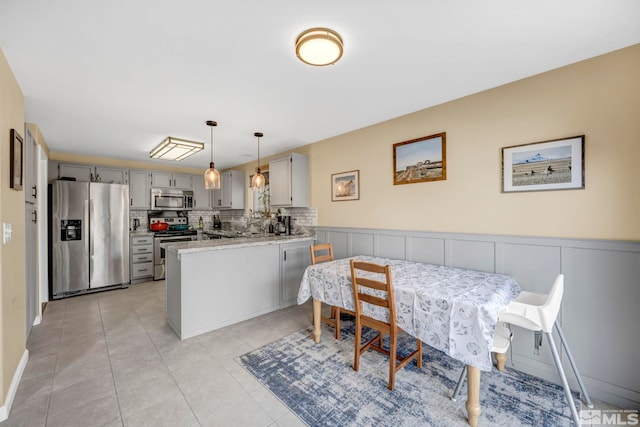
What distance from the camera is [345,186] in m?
3.72

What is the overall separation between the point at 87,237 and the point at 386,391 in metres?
4.99

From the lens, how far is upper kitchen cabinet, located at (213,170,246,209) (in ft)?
18.6

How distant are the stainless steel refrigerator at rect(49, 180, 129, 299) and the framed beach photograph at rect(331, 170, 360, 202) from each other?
147 inches

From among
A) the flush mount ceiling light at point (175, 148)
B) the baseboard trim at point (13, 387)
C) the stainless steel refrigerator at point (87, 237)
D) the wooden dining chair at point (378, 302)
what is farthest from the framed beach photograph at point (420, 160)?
the stainless steel refrigerator at point (87, 237)

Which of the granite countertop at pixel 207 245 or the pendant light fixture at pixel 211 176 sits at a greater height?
the pendant light fixture at pixel 211 176

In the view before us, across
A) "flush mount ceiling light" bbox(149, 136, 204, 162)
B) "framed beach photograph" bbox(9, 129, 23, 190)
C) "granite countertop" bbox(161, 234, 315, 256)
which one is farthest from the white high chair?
"flush mount ceiling light" bbox(149, 136, 204, 162)

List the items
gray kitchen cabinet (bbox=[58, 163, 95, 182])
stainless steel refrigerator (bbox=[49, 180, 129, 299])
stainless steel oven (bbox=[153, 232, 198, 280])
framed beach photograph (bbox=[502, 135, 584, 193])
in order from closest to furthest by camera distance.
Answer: framed beach photograph (bbox=[502, 135, 584, 193]) → stainless steel refrigerator (bbox=[49, 180, 129, 299]) → gray kitchen cabinet (bbox=[58, 163, 95, 182]) → stainless steel oven (bbox=[153, 232, 198, 280])

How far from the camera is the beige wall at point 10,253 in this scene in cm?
174

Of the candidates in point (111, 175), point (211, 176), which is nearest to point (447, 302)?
point (211, 176)

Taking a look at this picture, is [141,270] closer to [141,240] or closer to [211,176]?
[141,240]

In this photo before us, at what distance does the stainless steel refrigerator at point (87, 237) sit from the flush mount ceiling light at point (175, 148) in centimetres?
114

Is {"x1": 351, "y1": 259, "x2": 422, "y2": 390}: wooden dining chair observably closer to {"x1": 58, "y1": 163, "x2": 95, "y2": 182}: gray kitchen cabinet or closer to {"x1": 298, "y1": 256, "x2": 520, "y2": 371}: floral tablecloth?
{"x1": 298, "y1": 256, "x2": 520, "y2": 371}: floral tablecloth

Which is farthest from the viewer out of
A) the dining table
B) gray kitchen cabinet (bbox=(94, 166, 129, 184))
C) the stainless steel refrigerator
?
gray kitchen cabinet (bbox=(94, 166, 129, 184))
